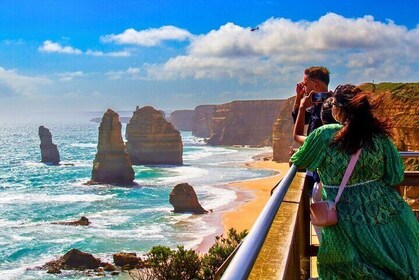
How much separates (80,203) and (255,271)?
53.4 m

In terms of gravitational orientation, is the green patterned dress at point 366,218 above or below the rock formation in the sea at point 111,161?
above

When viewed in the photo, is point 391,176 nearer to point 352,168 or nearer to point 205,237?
point 352,168

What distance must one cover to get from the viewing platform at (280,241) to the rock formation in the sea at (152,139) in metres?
86.3

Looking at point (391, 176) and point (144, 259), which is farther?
point (144, 259)

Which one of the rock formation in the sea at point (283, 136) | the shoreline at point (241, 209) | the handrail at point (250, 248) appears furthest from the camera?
the rock formation in the sea at point (283, 136)

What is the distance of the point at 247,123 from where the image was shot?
14888cm

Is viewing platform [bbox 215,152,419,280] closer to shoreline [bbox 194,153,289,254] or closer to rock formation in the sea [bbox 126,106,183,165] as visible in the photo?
shoreline [bbox 194,153,289,254]

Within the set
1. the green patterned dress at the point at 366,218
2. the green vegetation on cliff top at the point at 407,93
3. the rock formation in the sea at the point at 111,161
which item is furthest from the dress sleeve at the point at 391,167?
the rock formation in the sea at the point at 111,161

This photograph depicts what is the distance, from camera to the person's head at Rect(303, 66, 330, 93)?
479cm

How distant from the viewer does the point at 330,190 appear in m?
3.10

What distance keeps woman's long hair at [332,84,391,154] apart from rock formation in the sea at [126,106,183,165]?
291ft

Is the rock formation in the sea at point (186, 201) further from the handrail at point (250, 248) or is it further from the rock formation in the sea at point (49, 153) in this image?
the rock formation in the sea at point (49, 153)

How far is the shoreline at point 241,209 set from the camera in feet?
123

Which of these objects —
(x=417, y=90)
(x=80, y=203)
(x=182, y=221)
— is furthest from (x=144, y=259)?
(x=80, y=203)
